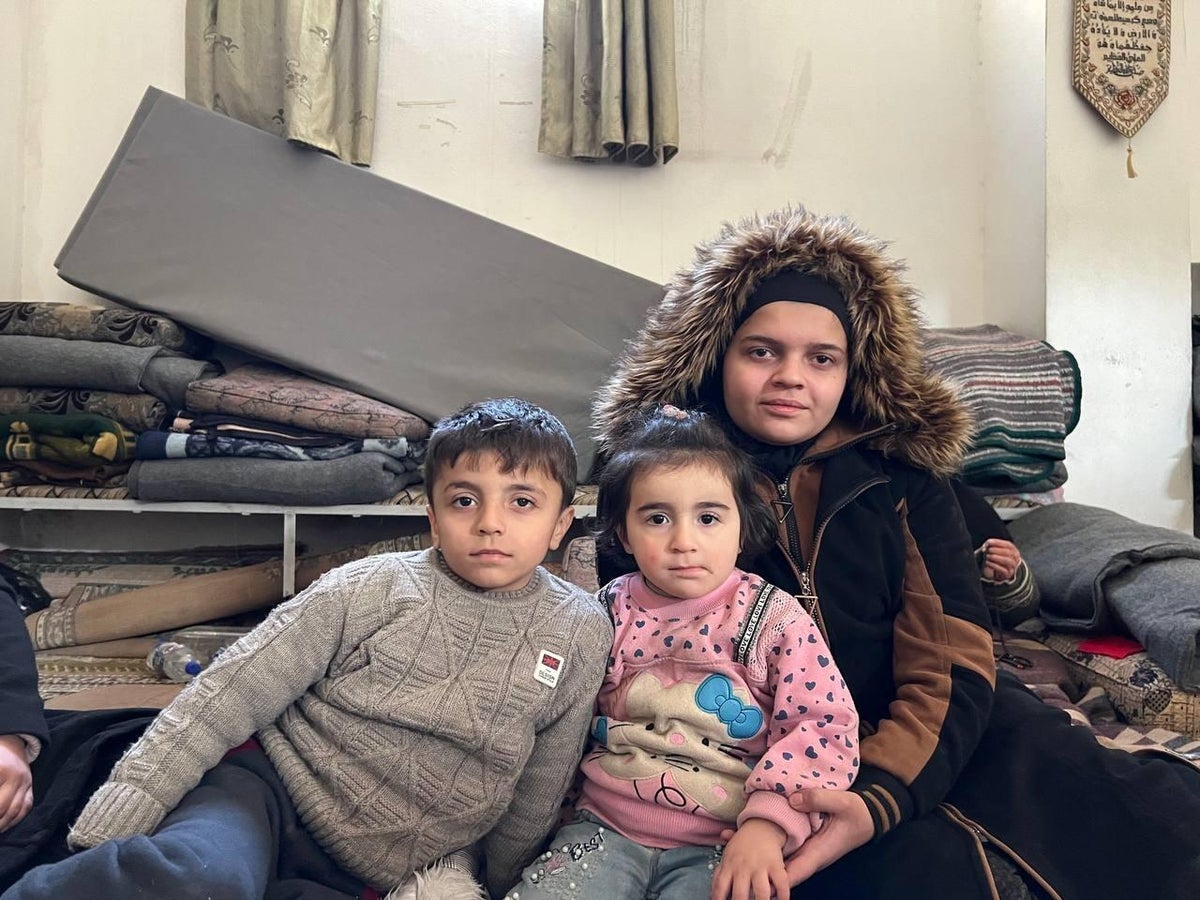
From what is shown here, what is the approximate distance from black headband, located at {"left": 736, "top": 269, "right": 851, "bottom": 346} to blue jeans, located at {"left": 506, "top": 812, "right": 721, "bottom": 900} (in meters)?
0.74

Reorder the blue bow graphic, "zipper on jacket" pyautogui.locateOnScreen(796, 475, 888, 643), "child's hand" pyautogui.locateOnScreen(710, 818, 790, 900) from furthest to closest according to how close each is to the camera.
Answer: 1. "zipper on jacket" pyautogui.locateOnScreen(796, 475, 888, 643)
2. the blue bow graphic
3. "child's hand" pyautogui.locateOnScreen(710, 818, 790, 900)

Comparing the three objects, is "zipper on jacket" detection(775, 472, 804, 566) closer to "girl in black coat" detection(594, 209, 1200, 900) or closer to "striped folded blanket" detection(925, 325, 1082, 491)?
"girl in black coat" detection(594, 209, 1200, 900)

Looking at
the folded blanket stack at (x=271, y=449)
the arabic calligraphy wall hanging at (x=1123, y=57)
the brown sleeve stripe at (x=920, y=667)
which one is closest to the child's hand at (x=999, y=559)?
the brown sleeve stripe at (x=920, y=667)

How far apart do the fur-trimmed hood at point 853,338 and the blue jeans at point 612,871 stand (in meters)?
0.57

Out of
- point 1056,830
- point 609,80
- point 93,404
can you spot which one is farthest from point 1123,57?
point 93,404

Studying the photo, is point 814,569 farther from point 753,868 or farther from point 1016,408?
point 1016,408

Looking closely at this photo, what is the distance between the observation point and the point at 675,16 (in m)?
2.92

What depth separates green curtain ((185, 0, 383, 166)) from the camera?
255 cm

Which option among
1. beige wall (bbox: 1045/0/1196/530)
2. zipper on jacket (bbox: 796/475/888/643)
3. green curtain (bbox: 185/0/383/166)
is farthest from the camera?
beige wall (bbox: 1045/0/1196/530)

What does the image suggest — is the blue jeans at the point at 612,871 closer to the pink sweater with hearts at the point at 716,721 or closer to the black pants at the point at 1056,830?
the pink sweater with hearts at the point at 716,721

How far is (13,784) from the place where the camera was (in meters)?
0.99

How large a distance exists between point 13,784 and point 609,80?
231 cm

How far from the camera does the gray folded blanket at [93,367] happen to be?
2.21 metres

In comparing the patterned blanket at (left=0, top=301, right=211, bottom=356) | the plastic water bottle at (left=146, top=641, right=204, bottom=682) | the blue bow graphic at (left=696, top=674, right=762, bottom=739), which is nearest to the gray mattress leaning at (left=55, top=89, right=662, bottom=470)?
the patterned blanket at (left=0, top=301, right=211, bottom=356)
